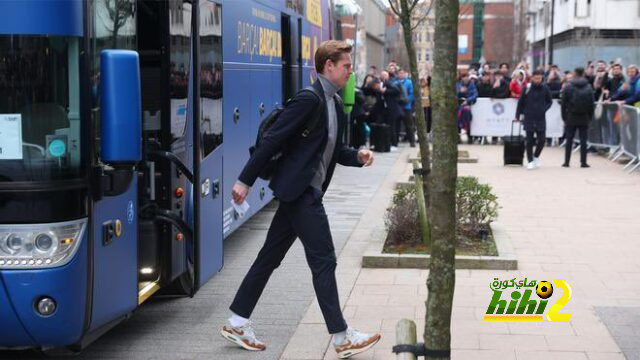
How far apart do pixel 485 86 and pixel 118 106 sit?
2180cm

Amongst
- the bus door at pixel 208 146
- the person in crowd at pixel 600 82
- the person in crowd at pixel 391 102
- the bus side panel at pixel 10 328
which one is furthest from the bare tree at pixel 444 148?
the person in crowd at pixel 600 82

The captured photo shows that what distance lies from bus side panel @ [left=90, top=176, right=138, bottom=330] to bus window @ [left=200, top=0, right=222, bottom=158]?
1.60 metres

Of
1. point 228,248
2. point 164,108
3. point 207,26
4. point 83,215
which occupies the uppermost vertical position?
point 207,26

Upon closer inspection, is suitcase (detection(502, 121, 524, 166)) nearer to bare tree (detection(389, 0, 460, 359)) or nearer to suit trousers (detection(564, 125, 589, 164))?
suit trousers (detection(564, 125, 589, 164))

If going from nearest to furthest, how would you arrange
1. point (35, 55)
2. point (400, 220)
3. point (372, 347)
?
1. point (35, 55)
2. point (372, 347)
3. point (400, 220)

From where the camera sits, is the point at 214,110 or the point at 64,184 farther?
the point at 214,110

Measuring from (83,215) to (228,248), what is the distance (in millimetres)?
5270

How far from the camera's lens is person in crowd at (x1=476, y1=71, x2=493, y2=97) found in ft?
85.4

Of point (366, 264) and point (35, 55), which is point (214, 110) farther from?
point (35, 55)

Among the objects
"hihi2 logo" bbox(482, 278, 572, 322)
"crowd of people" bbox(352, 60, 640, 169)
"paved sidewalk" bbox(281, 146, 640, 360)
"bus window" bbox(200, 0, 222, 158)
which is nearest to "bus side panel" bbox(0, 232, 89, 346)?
"paved sidewalk" bbox(281, 146, 640, 360)

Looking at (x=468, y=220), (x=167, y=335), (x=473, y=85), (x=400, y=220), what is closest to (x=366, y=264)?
(x=400, y=220)

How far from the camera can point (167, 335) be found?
6816 millimetres

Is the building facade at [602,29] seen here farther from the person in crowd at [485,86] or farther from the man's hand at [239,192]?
the man's hand at [239,192]

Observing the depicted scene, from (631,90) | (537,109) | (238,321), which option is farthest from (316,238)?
(631,90)
